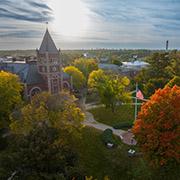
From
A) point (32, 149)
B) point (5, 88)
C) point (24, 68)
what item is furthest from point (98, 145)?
point (24, 68)

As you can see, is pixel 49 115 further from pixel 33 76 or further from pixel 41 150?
pixel 33 76

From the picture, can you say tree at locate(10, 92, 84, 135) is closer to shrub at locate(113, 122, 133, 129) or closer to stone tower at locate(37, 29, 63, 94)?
shrub at locate(113, 122, 133, 129)

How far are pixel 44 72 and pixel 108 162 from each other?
2523cm

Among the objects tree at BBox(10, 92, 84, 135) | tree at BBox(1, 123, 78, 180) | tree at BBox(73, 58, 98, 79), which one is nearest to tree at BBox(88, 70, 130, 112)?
tree at BBox(10, 92, 84, 135)

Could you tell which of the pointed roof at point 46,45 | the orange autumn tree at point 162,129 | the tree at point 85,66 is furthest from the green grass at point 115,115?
the tree at point 85,66

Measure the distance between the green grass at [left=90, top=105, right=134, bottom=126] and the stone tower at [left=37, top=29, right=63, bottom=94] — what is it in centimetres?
1015

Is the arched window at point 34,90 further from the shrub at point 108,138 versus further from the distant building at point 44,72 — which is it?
the shrub at point 108,138

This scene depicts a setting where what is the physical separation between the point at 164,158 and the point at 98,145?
10450 millimetres

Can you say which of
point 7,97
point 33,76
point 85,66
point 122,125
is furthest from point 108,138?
point 85,66

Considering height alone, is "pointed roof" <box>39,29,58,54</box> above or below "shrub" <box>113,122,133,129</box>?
above

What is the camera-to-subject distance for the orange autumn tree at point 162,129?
2119 cm

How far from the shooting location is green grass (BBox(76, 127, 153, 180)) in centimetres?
2487

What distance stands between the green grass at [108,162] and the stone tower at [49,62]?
1861cm

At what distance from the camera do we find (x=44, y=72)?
150 ft
